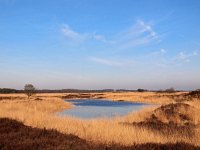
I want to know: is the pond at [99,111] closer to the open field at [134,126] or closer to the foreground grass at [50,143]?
the open field at [134,126]

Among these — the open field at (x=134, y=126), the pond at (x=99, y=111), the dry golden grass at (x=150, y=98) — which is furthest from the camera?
the dry golden grass at (x=150, y=98)

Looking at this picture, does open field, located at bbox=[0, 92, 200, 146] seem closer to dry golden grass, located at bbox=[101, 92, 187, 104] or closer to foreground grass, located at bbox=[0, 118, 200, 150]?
foreground grass, located at bbox=[0, 118, 200, 150]

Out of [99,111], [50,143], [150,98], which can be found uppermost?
[150,98]

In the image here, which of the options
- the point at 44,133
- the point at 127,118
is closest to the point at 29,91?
the point at 127,118

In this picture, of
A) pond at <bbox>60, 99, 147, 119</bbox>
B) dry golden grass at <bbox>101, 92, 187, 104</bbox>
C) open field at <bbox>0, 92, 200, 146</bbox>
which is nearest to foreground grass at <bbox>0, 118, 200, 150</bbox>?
open field at <bbox>0, 92, 200, 146</bbox>

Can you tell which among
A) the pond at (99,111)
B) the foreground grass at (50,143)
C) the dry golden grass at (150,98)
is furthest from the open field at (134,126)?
the dry golden grass at (150,98)

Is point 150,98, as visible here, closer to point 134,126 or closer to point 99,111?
point 99,111

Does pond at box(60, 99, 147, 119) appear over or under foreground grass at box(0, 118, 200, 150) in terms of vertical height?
under

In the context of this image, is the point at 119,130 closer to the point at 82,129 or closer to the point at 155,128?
the point at 82,129

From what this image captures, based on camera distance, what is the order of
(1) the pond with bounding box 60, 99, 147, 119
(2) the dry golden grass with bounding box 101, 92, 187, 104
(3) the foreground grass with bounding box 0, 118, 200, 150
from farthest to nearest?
(2) the dry golden grass with bounding box 101, 92, 187, 104 < (1) the pond with bounding box 60, 99, 147, 119 < (3) the foreground grass with bounding box 0, 118, 200, 150

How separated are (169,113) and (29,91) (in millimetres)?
43131

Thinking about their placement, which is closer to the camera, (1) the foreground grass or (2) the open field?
(1) the foreground grass

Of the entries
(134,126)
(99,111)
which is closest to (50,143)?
(134,126)

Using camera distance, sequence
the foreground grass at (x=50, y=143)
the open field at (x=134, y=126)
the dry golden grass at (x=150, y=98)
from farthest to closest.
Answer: the dry golden grass at (x=150, y=98) < the open field at (x=134, y=126) < the foreground grass at (x=50, y=143)
